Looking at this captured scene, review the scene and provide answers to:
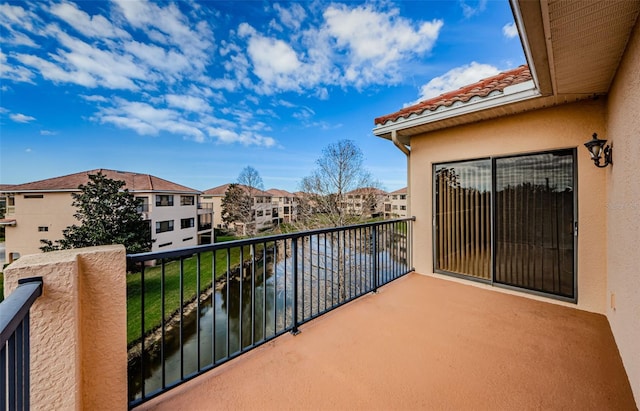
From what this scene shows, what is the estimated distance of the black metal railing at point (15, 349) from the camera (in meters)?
0.65

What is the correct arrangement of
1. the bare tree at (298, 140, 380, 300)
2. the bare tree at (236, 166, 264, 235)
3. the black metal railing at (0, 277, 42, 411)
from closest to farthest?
the black metal railing at (0, 277, 42, 411), the bare tree at (298, 140, 380, 300), the bare tree at (236, 166, 264, 235)

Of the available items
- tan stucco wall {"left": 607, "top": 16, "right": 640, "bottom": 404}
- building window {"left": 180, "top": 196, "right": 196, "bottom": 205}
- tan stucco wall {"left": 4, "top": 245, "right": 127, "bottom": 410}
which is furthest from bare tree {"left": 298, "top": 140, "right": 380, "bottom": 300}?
building window {"left": 180, "top": 196, "right": 196, "bottom": 205}

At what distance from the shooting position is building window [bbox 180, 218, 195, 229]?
20.2 metres

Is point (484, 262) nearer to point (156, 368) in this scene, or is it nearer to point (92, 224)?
point (156, 368)

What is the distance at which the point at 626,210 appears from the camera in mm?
1805

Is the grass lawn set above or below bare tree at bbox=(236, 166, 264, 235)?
below

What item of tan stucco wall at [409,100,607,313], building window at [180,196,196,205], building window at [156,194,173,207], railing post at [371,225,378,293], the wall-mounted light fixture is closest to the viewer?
the wall-mounted light fixture

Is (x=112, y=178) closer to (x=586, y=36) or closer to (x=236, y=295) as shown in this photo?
(x=236, y=295)

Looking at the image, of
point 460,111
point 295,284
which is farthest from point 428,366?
point 460,111

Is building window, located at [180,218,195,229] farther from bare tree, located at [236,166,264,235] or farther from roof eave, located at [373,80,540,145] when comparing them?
roof eave, located at [373,80,540,145]

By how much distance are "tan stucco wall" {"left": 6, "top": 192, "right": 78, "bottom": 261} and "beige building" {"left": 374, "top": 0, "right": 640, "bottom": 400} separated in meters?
20.7

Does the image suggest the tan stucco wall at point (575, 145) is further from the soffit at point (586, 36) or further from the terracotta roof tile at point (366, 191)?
the terracotta roof tile at point (366, 191)

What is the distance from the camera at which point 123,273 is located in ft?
4.21

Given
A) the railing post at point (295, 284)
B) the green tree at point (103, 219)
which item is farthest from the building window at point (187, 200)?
the railing post at point (295, 284)
